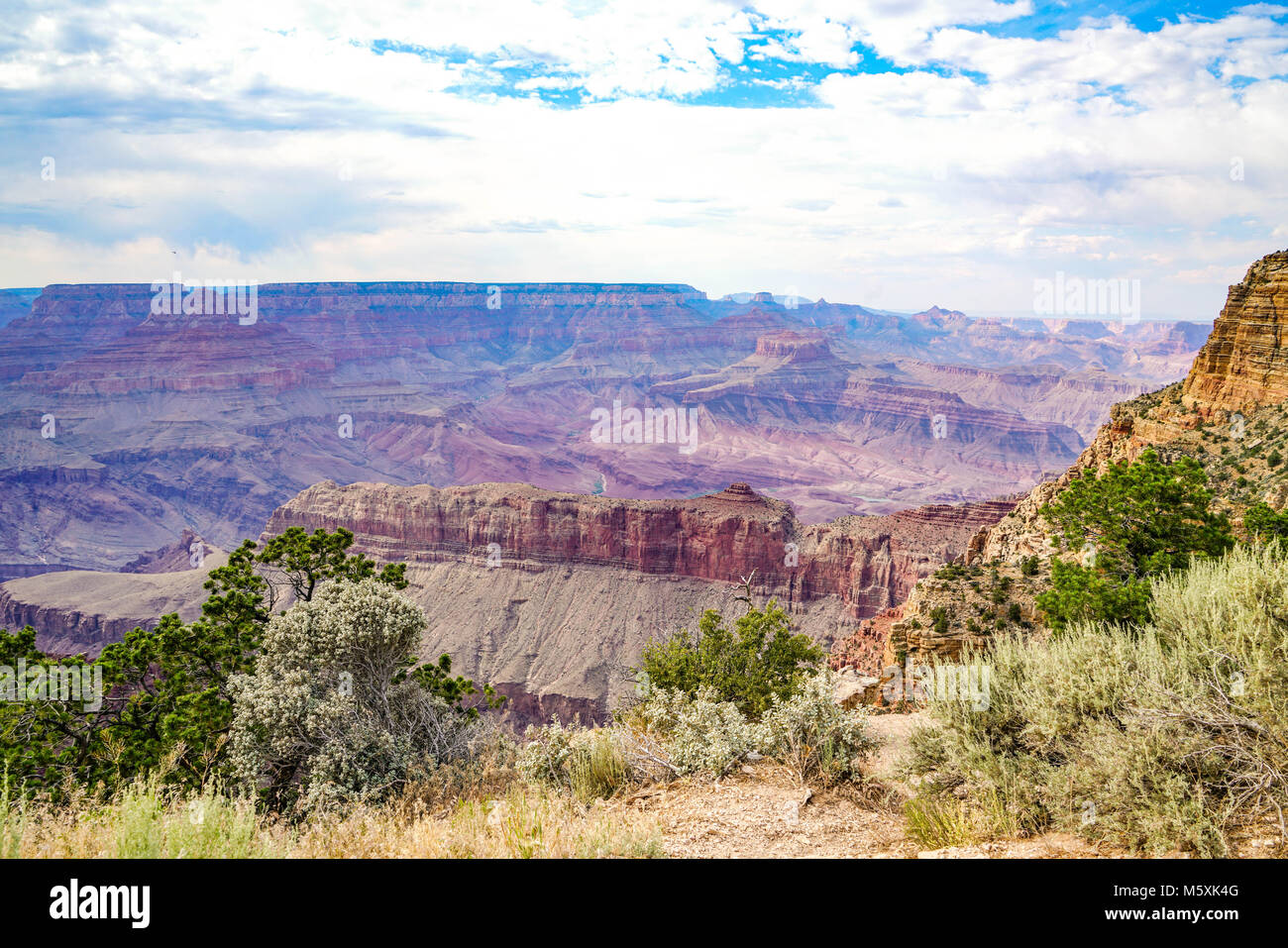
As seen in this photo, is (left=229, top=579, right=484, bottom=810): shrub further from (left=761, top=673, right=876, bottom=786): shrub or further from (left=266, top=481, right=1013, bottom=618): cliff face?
(left=266, top=481, right=1013, bottom=618): cliff face

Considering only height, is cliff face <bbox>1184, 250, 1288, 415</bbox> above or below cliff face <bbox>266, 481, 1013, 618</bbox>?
above

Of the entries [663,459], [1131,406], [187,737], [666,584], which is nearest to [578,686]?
[666,584]

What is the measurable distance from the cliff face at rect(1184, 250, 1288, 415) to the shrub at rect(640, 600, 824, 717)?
A: 23302 millimetres

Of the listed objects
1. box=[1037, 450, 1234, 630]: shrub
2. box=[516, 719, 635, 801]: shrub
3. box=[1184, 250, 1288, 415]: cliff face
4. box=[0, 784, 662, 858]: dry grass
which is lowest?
box=[516, 719, 635, 801]: shrub

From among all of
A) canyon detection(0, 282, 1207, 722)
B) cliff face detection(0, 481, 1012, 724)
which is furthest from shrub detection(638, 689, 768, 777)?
cliff face detection(0, 481, 1012, 724)

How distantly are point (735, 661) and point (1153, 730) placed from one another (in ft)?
33.5

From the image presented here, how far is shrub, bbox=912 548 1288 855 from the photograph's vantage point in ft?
22.1

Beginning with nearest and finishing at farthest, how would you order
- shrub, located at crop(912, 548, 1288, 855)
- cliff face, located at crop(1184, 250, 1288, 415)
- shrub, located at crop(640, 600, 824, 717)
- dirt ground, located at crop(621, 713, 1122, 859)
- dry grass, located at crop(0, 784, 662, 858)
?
dry grass, located at crop(0, 784, 662, 858) → shrub, located at crop(912, 548, 1288, 855) → dirt ground, located at crop(621, 713, 1122, 859) → shrub, located at crop(640, 600, 824, 717) → cliff face, located at crop(1184, 250, 1288, 415)

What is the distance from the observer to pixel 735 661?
55.7 feet

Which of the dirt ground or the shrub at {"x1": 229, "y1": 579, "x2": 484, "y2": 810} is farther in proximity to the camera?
the shrub at {"x1": 229, "y1": 579, "x2": 484, "y2": 810}
